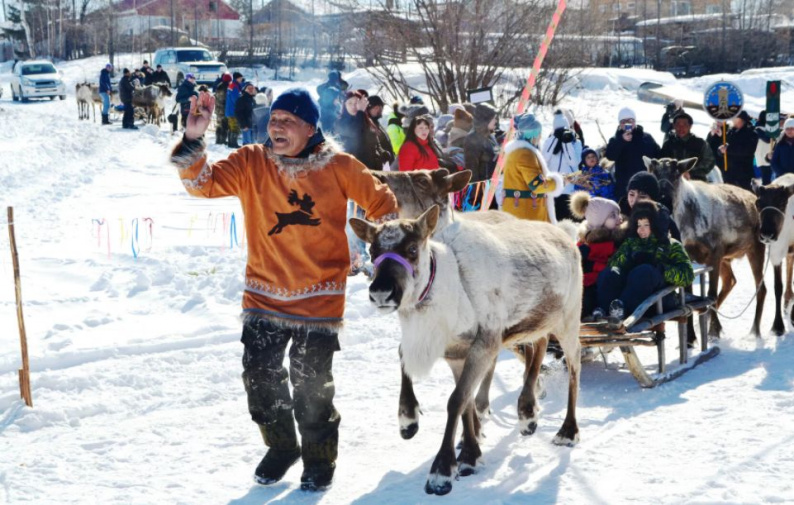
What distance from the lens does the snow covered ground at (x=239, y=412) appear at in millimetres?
4375

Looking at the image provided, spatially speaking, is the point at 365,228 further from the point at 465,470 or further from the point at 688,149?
the point at 688,149

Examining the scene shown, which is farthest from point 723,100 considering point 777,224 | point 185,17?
point 185,17

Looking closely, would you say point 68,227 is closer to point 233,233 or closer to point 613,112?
point 233,233

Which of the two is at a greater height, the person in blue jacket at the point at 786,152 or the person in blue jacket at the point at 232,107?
the person in blue jacket at the point at 232,107

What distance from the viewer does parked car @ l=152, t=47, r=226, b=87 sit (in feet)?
115

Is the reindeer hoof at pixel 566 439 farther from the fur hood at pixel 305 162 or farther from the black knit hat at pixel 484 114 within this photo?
the black knit hat at pixel 484 114

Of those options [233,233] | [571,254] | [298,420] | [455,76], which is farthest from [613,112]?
[298,420]

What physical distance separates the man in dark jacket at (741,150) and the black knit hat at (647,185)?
5914 mm

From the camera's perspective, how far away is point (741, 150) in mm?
12305

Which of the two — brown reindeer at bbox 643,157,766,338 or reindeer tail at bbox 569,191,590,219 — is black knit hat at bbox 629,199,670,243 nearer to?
reindeer tail at bbox 569,191,590,219

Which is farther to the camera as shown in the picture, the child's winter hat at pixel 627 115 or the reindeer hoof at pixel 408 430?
the child's winter hat at pixel 627 115

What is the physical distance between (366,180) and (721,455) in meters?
2.41

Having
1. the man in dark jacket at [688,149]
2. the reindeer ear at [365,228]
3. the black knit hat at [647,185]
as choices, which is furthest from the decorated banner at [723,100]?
the reindeer ear at [365,228]

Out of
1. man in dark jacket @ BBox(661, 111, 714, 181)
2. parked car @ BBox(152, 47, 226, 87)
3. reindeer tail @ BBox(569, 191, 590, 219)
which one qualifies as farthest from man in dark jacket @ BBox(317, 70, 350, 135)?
parked car @ BBox(152, 47, 226, 87)
